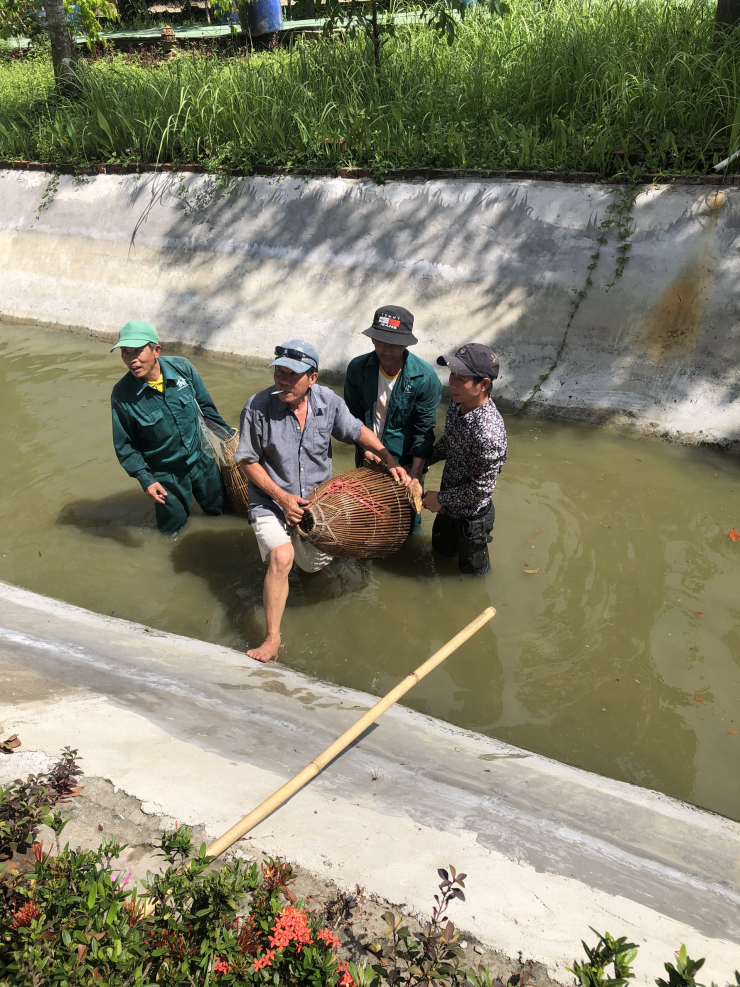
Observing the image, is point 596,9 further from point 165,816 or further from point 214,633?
point 165,816

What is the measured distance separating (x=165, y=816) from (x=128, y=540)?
3136 mm

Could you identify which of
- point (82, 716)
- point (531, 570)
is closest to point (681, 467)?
point (531, 570)

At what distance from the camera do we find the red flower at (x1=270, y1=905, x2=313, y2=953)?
74.1 inches

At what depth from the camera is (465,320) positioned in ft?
22.1

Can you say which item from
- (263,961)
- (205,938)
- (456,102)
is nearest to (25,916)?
(205,938)

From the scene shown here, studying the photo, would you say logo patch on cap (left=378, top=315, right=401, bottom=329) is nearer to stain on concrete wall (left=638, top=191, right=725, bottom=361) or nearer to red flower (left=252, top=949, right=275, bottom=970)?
stain on concrete wall (left=638, top=191, right=725, bottom=361)

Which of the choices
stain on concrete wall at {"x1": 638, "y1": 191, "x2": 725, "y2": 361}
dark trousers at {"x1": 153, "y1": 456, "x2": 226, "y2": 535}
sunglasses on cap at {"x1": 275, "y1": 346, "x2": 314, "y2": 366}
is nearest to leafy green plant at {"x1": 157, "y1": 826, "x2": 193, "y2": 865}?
sunglasses on cap at {"x1": 275, "y1": 346, "x2": 314, "y2": 366}

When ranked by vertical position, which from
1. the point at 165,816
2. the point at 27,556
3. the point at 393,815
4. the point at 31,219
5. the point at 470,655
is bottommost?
the point at 470,655

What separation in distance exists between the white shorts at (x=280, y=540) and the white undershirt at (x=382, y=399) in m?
0.85

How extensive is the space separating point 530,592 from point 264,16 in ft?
42.6

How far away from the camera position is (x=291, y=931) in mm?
1900

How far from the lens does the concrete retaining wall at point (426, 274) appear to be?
19.2ft

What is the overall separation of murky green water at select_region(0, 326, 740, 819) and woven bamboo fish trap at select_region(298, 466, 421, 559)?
51 cm

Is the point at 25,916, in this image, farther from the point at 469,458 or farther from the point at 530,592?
the point at 530,592
